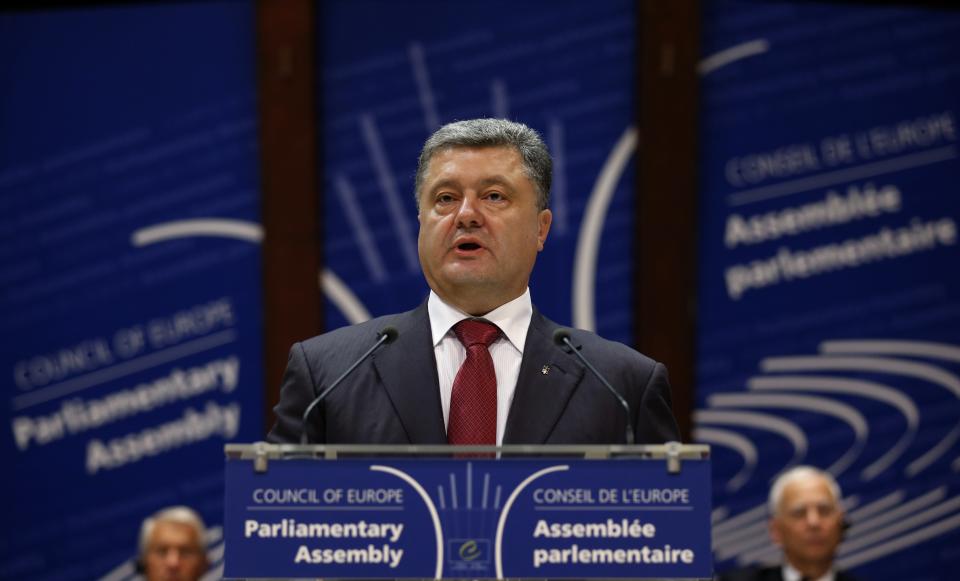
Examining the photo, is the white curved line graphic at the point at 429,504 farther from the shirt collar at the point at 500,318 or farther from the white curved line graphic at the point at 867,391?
the white curved line graphic at the point at 867,391

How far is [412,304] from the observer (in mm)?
5523

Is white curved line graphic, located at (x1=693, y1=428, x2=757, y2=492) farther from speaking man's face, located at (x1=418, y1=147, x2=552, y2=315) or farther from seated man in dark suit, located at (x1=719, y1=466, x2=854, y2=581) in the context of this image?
speaking man's face, located at (x1=418, y1=147, x2=552, y2=315)

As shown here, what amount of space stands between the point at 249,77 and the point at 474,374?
360cm

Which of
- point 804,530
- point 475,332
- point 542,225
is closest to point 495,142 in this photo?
point 542,225

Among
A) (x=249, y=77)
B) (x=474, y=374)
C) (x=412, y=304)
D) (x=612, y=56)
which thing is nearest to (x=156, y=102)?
(x=249, y=77)

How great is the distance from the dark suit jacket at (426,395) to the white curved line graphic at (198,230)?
3236 mm

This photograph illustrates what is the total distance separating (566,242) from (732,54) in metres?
1.07

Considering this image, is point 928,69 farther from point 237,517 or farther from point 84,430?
point 237,517

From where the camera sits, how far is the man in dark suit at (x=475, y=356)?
7.45 feet

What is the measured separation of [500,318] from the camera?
2.41m

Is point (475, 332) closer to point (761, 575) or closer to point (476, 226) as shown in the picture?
point (476, 226)

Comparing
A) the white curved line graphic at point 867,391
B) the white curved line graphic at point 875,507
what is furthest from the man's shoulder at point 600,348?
the white curved line graphic at point 875,507

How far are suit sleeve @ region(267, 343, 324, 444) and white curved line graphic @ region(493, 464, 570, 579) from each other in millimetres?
480

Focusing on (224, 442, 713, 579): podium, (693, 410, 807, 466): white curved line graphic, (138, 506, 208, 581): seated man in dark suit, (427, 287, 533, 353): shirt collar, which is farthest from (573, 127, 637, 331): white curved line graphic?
(224, 442, 713, 579): podium
